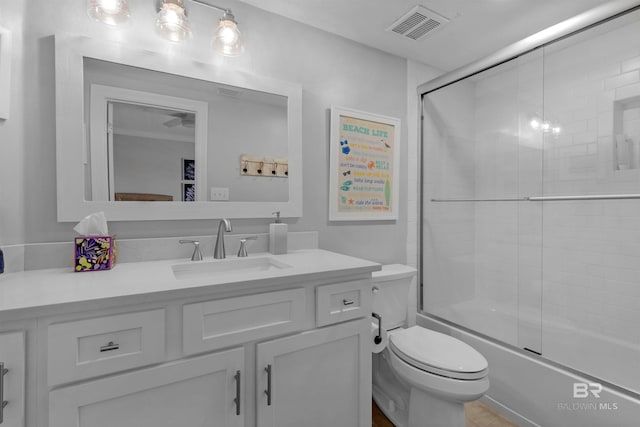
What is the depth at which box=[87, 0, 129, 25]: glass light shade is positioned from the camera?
1.22 metres

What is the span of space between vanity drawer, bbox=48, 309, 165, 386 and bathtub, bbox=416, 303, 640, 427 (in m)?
1.75

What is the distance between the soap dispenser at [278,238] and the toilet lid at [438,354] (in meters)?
0.73

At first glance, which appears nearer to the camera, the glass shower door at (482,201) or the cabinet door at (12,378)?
the cabinet door at (12,378)

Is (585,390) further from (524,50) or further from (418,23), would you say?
(418,23)

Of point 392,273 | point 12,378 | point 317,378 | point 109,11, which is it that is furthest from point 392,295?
point 109,11

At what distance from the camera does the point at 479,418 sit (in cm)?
166

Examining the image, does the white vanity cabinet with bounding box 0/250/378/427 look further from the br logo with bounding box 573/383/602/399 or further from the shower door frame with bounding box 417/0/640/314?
the shower door frame with bounding box 417/0/640/314

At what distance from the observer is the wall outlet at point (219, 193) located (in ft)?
4.92

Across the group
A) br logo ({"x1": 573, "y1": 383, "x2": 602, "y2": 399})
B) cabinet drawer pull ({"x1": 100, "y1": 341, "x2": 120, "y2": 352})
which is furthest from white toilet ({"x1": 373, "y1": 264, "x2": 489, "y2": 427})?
cabinet drawer pull ({"x1": 100, "y1": 341, "x2": 120, "y2": 352})

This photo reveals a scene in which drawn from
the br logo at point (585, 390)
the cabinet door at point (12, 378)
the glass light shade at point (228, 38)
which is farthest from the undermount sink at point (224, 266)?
the br logo at point (585, 390)

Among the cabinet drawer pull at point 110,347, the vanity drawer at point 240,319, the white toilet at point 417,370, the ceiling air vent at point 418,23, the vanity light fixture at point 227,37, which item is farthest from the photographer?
the ceiling air vent at point 418,23

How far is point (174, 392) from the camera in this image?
0.93 meters

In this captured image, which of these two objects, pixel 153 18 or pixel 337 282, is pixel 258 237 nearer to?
pixel 337 282

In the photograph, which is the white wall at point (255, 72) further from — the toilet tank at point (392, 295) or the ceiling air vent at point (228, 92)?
the toilet tank at point (392, 295)
